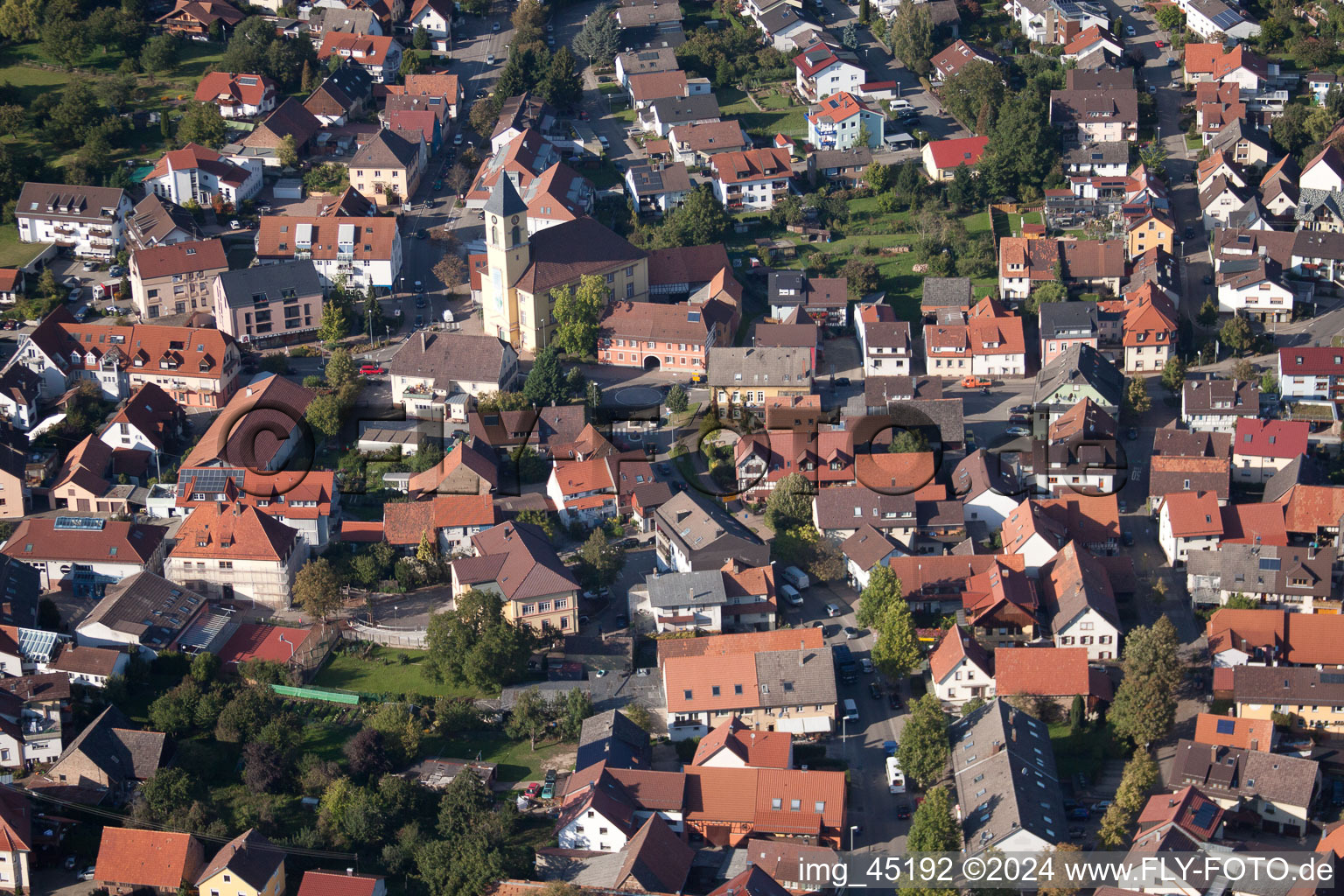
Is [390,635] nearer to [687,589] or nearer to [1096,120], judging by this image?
[687,589]

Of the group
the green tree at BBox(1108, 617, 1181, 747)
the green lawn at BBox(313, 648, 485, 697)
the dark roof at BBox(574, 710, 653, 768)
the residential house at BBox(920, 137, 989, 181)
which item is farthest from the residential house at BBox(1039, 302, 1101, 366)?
the green lawn at BBox(313, 648, 485, 697)

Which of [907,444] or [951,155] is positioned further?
[951,155]

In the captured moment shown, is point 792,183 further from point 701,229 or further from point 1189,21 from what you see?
point 1189,21

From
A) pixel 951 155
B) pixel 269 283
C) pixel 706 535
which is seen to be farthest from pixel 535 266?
pixel 951 155

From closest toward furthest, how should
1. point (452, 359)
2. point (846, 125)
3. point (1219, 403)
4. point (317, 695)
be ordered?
1. point (317, 695)
2. point (1219, 403)
3. point (452, 359)
4. point (846, 125)

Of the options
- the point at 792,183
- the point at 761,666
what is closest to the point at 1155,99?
the point at 792,183

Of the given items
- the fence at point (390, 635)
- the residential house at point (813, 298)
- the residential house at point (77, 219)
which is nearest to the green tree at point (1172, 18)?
the residential house at point (813, 298)

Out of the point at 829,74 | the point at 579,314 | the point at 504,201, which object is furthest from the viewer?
the point at 829,74

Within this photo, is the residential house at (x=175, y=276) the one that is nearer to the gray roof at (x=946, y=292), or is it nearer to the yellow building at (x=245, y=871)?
the gray roof at (x=946, y=292)

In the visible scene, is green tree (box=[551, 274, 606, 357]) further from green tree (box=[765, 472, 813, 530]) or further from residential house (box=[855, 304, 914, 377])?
green tree (box=[765, 472, 813, 530])
